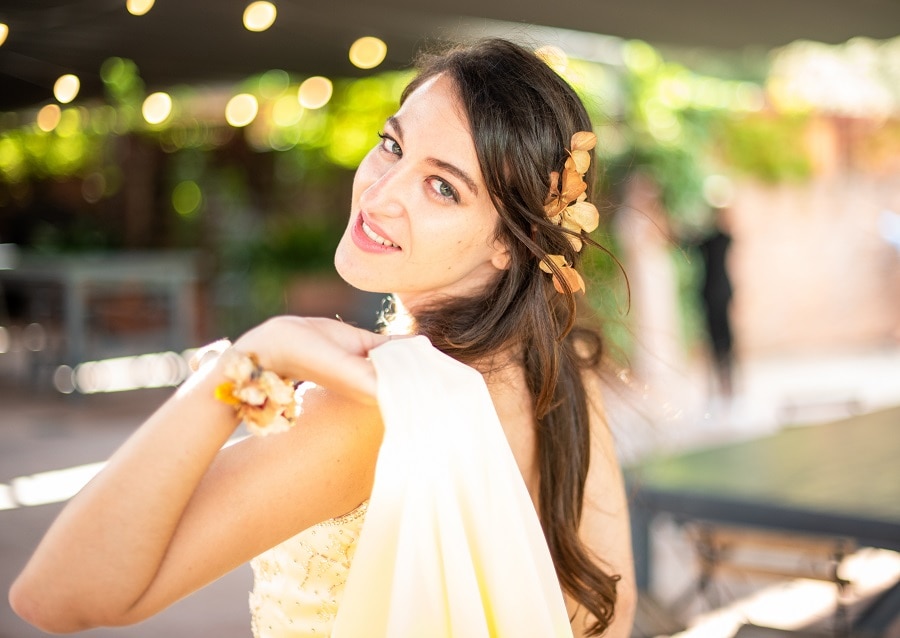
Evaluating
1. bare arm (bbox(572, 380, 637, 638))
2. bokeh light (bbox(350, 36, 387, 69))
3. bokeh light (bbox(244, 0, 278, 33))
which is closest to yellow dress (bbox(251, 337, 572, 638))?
bare arm (bbox(572, 380, 637, 638))

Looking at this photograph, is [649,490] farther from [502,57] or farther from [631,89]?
[631,89]

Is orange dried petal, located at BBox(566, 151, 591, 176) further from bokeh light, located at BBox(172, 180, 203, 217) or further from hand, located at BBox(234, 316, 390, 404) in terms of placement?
bokeh light, located at BBox(172, 180, 203, 217)

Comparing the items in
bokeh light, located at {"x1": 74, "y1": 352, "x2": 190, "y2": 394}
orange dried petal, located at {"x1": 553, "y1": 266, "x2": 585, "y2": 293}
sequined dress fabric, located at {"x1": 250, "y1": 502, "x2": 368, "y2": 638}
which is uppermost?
orange dried petal, located at {"x1": 553, "y1": 266, "x2": 585, "y2": 293}

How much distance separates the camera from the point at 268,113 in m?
12.7

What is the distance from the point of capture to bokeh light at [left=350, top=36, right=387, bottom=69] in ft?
21.9

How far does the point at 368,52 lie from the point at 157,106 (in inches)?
135

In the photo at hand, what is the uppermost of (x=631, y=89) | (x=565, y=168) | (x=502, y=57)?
(x=631, y=89)

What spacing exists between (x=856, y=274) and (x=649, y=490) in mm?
11768

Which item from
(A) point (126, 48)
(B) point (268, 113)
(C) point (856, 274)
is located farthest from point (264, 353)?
(C) point (856, 274)

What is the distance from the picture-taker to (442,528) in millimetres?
1139

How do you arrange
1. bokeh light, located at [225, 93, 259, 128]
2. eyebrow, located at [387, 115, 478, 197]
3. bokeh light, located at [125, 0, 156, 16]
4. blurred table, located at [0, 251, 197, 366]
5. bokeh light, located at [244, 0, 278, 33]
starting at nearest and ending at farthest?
eyebrow, located at [387, 115, 478, 197] → bokeh light, located at [125, 0, 156, 16] → bokeh light, located at [244, 0, 278, 33] → blurred table, located at [0, 251, 197, 366] → bokeh light, located at [225, 93, 259, 128]

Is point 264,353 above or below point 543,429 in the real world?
above

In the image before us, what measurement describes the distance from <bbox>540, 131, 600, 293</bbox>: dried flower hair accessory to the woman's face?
11cm

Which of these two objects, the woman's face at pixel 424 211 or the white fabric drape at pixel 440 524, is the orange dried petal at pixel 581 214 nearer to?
the woman's face at pixel 424 211
